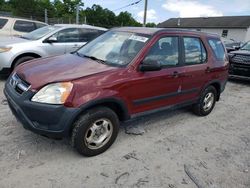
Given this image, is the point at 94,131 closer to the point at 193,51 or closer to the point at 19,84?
the point at 19,84

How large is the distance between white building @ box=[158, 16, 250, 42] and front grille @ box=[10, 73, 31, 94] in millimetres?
42639

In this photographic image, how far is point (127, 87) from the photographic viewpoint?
3510mm

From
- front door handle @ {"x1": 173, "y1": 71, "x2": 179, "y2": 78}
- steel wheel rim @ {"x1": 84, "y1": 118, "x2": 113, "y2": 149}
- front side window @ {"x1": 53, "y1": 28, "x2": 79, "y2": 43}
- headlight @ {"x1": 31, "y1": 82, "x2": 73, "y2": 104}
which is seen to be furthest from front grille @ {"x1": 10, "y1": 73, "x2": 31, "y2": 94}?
front side window @ {"x1": 53, "y1": 28, "x2": 79, "y2": 43}

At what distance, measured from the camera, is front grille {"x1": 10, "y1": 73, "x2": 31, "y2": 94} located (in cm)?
318

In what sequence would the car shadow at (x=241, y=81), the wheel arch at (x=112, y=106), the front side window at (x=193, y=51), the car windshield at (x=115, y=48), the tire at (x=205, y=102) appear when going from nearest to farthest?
the wheel arch at (x=112, y=106) < the car windshield at (x=115, y=48) < the front side window at (x=193, y=51) < the tire at (x=205, y=102) < the car shadow at (x=241, y=81)

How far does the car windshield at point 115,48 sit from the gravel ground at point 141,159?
1280mm

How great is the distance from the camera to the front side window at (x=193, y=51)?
4.47m

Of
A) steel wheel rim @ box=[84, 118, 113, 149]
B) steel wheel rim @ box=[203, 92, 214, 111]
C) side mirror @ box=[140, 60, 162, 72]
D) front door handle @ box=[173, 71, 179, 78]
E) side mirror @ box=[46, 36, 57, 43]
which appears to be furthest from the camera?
side mirror @ box=[46, 36, 57, 43]

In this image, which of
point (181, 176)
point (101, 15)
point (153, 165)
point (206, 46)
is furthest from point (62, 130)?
point (101, 15)

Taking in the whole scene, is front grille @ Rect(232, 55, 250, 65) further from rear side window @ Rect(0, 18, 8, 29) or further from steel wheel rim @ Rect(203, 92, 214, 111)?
rear side window @ Rect(0, 18, 8, 29)

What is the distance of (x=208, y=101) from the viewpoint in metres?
5.40

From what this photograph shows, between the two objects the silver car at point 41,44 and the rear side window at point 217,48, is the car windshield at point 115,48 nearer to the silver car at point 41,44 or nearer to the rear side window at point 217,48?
the silver car at point 41,44

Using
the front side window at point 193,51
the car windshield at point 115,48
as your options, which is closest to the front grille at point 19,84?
the car windshield at point 115,48

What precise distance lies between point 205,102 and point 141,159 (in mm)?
2454
